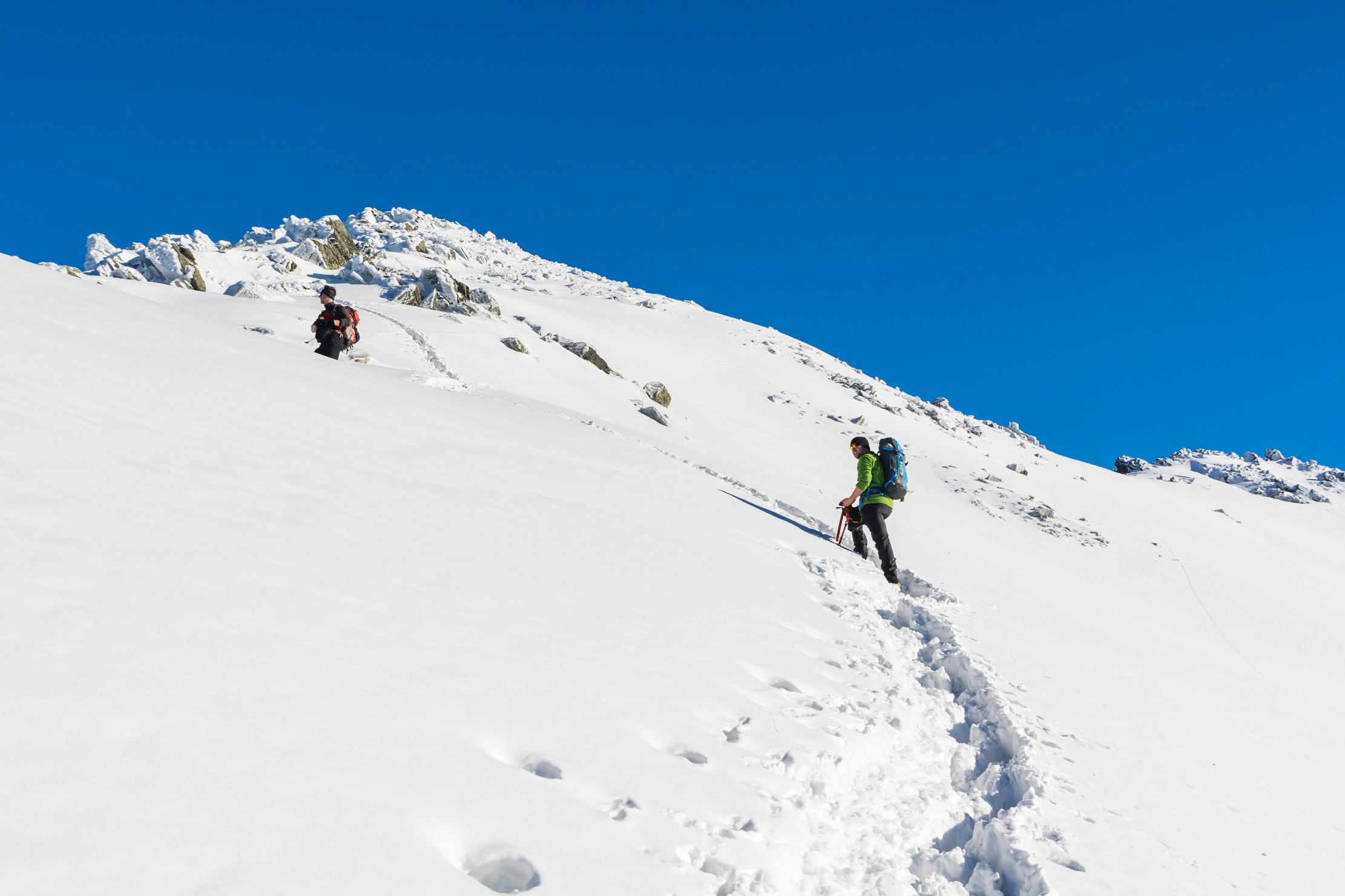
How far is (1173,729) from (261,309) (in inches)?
951

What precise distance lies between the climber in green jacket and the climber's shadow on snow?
0.87 metres

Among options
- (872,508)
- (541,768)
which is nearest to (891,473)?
(872,508)

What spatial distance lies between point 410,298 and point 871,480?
25959 millimetres

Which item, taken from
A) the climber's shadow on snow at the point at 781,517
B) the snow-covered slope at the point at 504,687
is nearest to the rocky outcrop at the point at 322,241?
the snow-covered slope at the point at 504,687

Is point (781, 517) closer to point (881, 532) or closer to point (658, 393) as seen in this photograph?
point (881, 532)

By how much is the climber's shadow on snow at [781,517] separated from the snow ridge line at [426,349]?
29.4 ft

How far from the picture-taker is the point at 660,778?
323cm

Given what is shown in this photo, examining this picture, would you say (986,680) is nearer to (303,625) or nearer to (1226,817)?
(1226,817)

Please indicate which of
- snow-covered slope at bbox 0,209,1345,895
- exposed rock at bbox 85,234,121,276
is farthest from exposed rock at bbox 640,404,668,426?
exposed rock at bbox 85,234,121,276

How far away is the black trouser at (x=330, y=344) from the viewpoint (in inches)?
554

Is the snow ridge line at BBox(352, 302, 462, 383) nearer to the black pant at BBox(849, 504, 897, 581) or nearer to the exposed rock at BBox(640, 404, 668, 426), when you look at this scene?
the exposed rock at BBox(640, 404, 668, 426)

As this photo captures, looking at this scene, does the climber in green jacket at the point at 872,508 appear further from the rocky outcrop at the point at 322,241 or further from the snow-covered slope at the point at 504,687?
the rocky outcrop at the point at 322,241

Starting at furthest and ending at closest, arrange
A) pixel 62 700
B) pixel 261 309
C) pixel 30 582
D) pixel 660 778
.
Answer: pixel 261 309
pixel 660 778
pixel 30 582
pixel 62 700

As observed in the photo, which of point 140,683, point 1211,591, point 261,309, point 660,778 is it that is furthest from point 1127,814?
point 261,309
